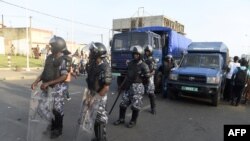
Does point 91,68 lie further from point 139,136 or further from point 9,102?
point 9,102

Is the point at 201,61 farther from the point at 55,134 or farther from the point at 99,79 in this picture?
the point at 55,134

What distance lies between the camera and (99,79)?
14.5ft

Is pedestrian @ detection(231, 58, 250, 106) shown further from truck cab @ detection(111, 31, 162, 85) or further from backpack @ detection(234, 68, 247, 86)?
truck cab @ detection(111, 31, 162, 85)

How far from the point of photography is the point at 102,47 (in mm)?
4441

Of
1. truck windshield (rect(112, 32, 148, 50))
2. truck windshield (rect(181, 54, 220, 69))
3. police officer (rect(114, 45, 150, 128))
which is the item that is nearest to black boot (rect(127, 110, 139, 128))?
police officer (rect(114, 45, 150, 128))

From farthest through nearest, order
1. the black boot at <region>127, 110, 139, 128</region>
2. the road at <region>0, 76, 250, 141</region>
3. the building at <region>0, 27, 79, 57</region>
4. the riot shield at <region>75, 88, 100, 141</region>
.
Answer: the building at <region>0, 27, 79, 57</region>
the black boot at <region>127, 110, 139, 128</region>
the road at <region>0, 76, 250, 141</region>
the riot shield at <region>75, 88, 100, 141</region>

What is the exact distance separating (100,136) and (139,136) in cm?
116

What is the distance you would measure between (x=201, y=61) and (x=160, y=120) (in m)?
4.02

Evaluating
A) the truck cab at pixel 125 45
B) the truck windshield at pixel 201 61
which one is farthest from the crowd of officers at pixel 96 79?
the truck cab at pixel 125 45

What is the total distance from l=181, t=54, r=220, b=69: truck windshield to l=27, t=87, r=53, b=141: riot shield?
6.49 meters

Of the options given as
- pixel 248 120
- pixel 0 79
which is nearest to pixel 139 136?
pixel 248 120

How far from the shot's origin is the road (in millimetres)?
5410

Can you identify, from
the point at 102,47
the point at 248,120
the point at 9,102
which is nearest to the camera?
the point at 102,47

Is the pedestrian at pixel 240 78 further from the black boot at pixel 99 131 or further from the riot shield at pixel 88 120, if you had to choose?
the riot shield at pixel 88 120
